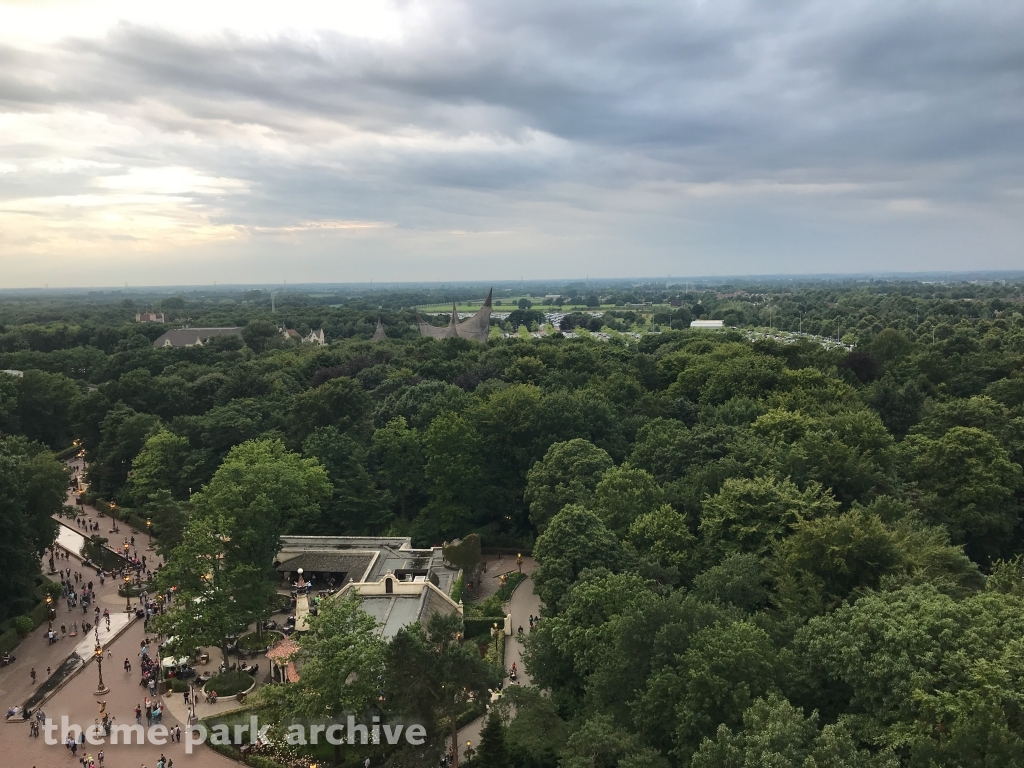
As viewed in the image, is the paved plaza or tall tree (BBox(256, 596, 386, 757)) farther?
the paved plaza

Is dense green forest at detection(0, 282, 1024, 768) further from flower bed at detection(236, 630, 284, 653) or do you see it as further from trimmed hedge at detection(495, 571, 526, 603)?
flower bed at detection(236, 630, 284, 653)

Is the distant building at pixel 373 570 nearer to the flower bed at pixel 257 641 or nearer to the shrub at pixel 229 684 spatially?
the flower bed at pixel 257 641

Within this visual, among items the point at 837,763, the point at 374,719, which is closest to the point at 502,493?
the point at 374,719

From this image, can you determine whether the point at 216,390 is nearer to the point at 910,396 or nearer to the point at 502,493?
the point at 502,493

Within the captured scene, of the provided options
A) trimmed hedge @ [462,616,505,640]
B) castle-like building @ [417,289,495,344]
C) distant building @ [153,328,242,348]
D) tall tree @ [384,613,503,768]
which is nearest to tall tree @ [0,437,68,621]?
trimmed hedge @ [462,616,505,640]

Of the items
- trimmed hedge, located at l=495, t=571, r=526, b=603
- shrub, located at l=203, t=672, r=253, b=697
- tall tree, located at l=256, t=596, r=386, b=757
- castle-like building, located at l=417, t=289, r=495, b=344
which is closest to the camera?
tall tree, located at l=256, t=596, r=386, b=757

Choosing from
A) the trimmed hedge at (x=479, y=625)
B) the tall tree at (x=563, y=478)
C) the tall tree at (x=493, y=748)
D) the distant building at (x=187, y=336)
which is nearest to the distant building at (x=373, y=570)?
the trimmed hedge at (x=479, y=625)

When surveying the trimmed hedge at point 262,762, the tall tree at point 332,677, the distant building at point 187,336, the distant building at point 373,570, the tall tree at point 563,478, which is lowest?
the trimmed hedge at point 262,762

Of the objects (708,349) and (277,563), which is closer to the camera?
(277,563)

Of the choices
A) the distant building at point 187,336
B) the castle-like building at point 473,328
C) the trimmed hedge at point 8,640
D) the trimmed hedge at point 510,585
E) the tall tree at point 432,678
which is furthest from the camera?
the distant building at point 187,336
